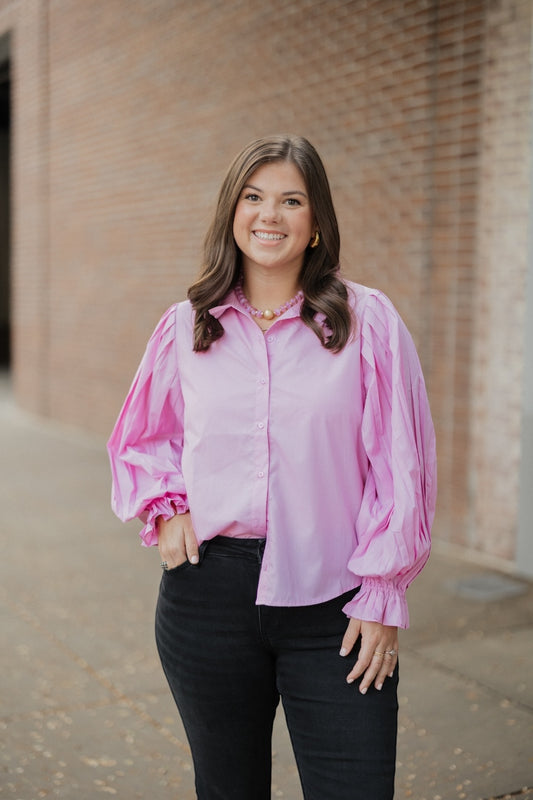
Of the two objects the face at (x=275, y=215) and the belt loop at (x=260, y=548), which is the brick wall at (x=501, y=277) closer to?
the face at (x=275, y=215)

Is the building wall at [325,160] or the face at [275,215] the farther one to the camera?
the building wall at [325,160]

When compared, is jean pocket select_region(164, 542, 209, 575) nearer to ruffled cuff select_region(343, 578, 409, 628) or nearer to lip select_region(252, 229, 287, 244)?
ruffled cuff select_region(343, 578, 409, 628)

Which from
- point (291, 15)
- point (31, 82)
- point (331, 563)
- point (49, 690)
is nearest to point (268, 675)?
point (331, 563)

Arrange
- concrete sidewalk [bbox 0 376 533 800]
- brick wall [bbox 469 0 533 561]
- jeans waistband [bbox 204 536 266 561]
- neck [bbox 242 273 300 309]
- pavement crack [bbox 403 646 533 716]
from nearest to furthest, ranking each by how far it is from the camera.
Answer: jeans waistband [bbox 204 536 266 561] → neck [bbox 242 273 300 309] → concrete sidewalk [bbox 0 376 533 800] → pavement crack [bbox 403 646 533 716] → brick wall [bbox 469 0 533 561]

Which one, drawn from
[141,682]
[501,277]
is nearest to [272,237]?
[141,682]

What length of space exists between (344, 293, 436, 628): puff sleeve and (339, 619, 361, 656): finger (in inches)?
0.7

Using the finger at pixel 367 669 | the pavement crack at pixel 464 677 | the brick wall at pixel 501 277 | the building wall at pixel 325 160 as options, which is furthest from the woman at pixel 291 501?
the brick wall at pixel 501 277

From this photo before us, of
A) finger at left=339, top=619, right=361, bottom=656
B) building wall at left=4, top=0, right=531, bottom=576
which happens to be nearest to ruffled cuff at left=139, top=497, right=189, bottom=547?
finger at left=339, top=619, right=361, bottom=656

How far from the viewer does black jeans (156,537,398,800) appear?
1.98 meters

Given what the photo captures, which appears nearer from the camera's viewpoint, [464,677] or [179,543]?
[179,543]

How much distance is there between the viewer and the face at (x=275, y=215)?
210 centimetres

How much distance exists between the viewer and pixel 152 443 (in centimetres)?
234

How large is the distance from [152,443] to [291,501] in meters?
0.44

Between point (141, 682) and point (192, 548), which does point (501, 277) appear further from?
point (192, 548)
